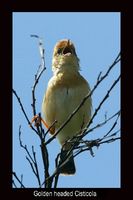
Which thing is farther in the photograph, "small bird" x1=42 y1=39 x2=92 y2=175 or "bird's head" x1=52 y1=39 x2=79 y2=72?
"bird's head" x1=52 y1=39 x2=79 y2=72

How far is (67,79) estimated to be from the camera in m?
6.20

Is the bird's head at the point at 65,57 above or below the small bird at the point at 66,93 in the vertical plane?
above

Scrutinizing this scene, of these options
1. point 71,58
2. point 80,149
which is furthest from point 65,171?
point 80,149

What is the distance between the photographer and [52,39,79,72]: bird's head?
6.27m

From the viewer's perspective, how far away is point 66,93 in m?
6.10

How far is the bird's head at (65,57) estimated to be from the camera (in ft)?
20.6

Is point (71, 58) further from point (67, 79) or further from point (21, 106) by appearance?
point (21, 106)

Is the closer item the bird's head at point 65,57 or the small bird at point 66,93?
the small bird at point 66,93

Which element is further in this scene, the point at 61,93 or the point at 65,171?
the point at 65,171

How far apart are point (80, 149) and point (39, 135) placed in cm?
37

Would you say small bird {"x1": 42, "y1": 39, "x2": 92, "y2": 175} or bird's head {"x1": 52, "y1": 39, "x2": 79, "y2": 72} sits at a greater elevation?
bird's head {"x1": 52, "y1": 39, "x2": 79, "y2": 72}

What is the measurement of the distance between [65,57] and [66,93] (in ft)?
1.46
